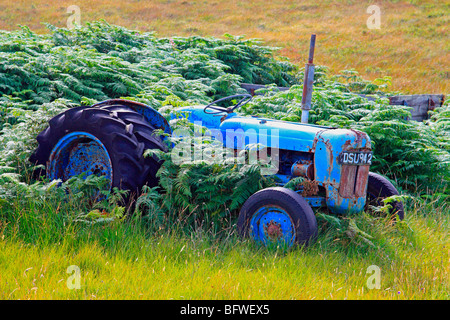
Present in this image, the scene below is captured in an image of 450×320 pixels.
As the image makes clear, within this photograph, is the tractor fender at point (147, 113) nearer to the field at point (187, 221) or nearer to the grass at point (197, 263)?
the field at point (187, 221)

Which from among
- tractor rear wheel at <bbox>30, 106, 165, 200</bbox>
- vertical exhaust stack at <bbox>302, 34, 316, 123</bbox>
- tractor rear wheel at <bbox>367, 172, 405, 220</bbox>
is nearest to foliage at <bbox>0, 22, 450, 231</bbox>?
tractor rear wheel at <bbox>30, 106, 165, 200</bbox>

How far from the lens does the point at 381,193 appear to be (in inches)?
192

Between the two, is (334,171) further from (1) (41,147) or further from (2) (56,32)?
(2) (56,32)

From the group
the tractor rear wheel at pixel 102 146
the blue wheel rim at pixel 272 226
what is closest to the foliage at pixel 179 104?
the tractor rear wheel at pixel 102 146

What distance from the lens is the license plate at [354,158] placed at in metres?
4.28

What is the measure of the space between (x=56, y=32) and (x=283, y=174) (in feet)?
27.7

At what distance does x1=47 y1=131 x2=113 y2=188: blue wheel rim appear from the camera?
15.7ft

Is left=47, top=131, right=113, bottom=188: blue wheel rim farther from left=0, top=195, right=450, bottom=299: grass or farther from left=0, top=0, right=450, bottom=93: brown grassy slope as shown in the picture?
left=0, top=0, right=450, bottom=93: brown grassy slope

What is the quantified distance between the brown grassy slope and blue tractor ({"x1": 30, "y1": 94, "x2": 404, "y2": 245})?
37.6 ft

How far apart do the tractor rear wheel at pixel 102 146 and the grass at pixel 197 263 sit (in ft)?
1.85

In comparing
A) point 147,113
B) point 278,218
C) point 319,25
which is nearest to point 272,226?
point 278,218

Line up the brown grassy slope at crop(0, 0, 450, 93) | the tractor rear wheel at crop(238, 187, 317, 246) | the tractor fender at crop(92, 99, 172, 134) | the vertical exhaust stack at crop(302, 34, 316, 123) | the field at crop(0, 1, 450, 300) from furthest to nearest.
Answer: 1. the brown grassy slope at crop(0, 0, 450, 93)
2. the tractor fender at crop(92, 99, 172, 134)
3. the vertical exhaust stack at crop(302, 34, 316, 123)
4. the tractor rear wheel at crop(238, 187, 317, 246)
5. the field at crop(0, 1, 450, 300)

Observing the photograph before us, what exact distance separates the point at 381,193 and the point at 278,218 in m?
1.42
